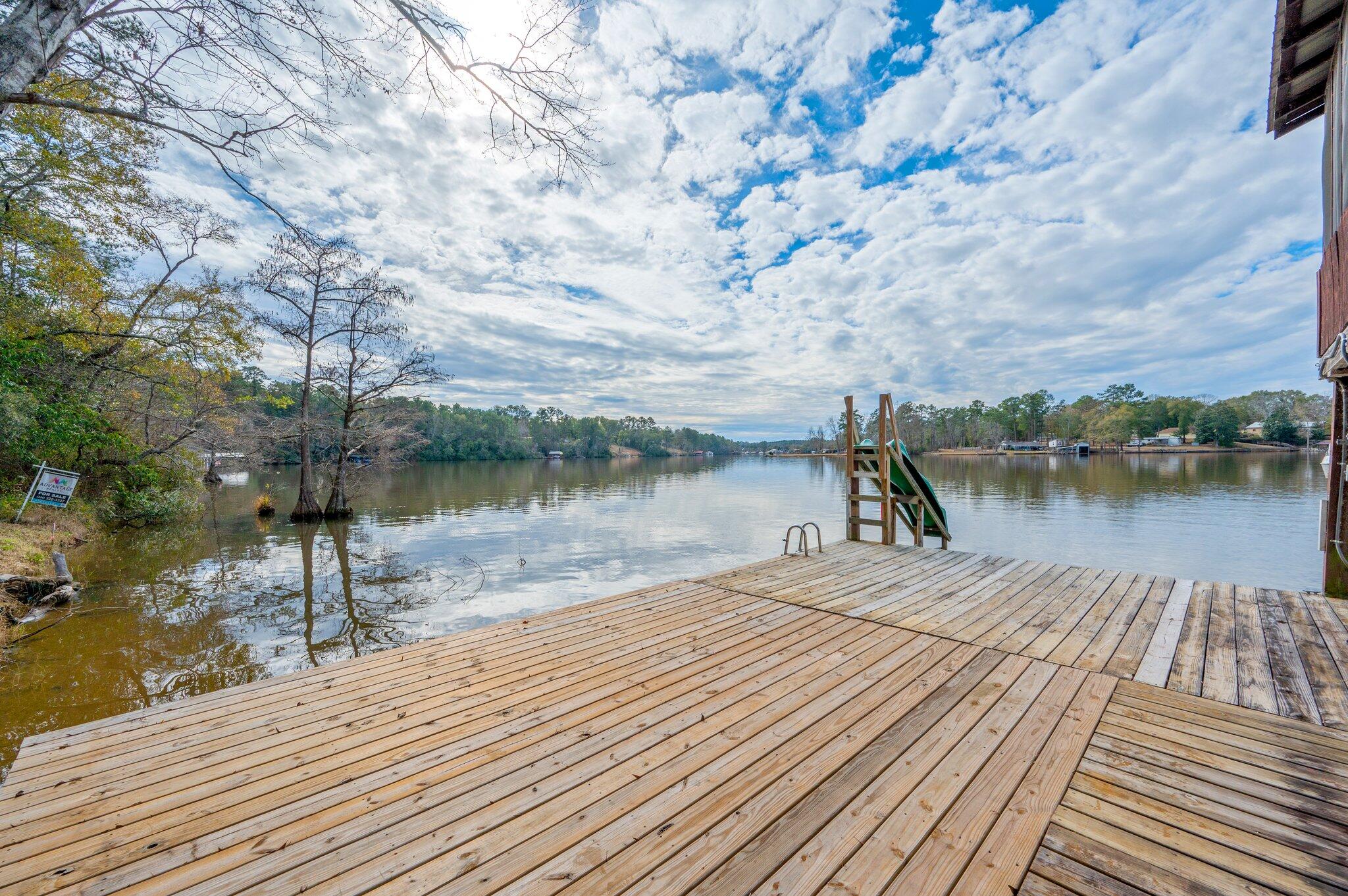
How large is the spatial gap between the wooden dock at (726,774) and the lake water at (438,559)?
3.40m

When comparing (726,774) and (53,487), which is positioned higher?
(53,487)

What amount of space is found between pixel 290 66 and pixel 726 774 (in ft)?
17.1

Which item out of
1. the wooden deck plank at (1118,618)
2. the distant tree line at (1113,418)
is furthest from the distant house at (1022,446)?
the wooden deck plank at (1118,618)

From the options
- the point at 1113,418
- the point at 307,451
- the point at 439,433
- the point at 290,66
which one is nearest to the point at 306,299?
the point at 307,451

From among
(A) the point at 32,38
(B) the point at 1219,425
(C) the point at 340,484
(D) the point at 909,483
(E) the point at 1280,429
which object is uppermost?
(A) the point at 32,38

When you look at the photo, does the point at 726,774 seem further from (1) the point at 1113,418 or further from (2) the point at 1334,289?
(1) the point at 1113,418

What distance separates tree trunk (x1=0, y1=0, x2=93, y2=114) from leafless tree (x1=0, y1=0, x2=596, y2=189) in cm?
13

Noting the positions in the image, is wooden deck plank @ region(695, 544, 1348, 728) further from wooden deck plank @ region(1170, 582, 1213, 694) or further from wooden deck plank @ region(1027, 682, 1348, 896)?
wooden deck plank @ region(1027, 682, 1348, 896)

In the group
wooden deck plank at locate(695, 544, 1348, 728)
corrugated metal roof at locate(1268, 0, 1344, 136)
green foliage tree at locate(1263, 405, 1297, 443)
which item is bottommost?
wooden deck plank at locate(695, 544, 1348, 728)

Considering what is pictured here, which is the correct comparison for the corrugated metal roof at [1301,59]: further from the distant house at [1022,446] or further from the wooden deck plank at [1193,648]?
the distant house at [1022,446]

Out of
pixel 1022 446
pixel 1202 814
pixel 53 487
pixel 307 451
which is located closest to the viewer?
pixel 1202 814

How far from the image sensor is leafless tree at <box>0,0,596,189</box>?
10.7 ft

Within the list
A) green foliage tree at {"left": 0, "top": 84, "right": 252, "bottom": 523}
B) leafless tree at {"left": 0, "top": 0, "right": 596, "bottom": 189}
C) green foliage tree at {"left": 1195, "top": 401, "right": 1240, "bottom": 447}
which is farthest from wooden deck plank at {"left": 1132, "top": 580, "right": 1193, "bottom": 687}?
green foliage tree at {"left": 1195, "top": 401, "right": 1240, "bottom": 447}

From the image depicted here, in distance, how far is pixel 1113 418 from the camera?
6359 cm
